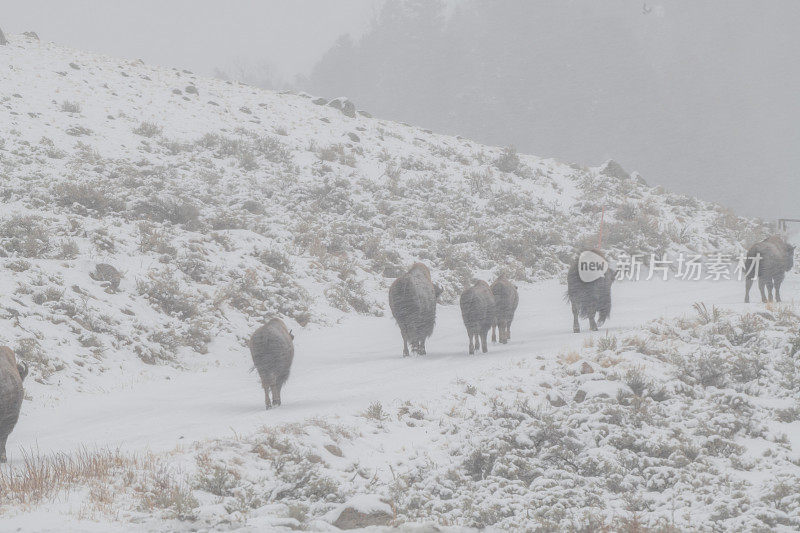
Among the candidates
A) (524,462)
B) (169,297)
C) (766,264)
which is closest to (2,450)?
(524,462)

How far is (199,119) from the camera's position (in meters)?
29.5

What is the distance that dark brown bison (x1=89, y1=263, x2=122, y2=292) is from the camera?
13.4m

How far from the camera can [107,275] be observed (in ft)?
44.7

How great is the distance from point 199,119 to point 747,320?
1035 inches

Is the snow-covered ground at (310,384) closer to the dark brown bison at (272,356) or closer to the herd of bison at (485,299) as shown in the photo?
the dark brown bison at (272,356)

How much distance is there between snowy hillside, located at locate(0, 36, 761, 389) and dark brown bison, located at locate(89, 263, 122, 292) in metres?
0.20

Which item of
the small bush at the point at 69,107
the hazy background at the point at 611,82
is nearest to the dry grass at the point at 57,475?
the small bush at the point at 69,107

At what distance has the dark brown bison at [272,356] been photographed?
29.2 ft

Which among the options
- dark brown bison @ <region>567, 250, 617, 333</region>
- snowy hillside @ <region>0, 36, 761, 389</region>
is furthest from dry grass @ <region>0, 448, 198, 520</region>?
dark brown bison @ <region>567, 250, 617, 333</region>

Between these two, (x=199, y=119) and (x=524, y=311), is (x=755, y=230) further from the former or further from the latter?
(x=199, y=119)

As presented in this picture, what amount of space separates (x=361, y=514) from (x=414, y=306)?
6979 mm

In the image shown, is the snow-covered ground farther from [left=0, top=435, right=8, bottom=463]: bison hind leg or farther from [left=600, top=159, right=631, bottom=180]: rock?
[left=600, top=159, right=631, bottom=180]: rock

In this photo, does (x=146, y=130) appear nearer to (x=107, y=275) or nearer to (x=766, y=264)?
(x=107, y=275)

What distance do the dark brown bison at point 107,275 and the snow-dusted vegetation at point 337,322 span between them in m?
0.05
